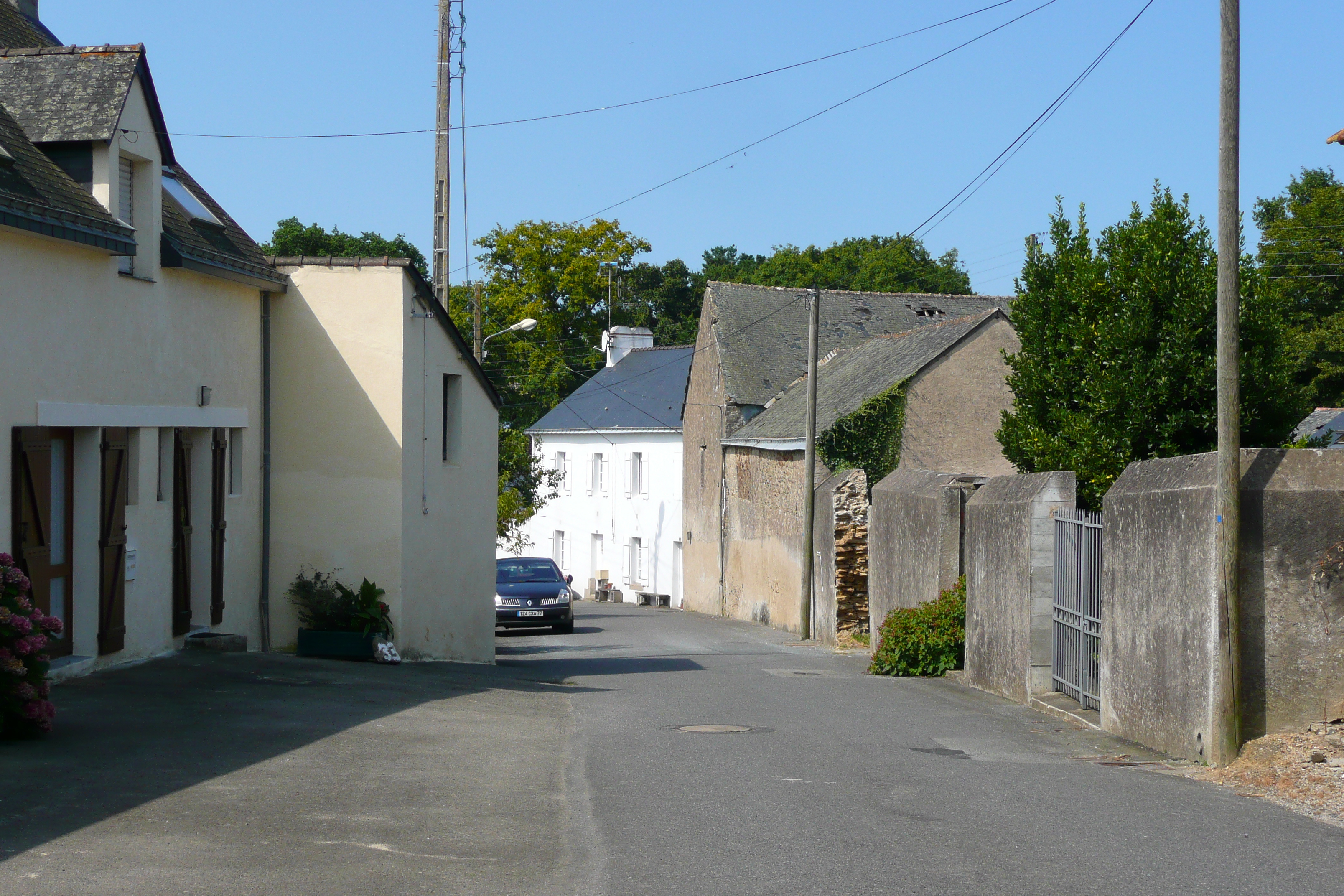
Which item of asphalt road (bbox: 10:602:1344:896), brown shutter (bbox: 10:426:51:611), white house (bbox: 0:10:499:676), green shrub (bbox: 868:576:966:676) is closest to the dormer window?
white house (bbox: 0:10:499:676)

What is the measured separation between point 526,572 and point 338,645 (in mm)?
13546

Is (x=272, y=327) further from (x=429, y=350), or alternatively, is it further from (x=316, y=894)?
(x=316, y=894)

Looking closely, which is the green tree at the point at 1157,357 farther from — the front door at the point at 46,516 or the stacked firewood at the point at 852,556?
the front door at the point at 46,516

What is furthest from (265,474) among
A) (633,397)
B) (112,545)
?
(633,397)

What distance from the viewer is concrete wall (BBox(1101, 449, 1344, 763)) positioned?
8641 mm

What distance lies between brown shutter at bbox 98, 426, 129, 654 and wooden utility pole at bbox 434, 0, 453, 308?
6.82 metres

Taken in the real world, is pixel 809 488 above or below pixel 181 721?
above

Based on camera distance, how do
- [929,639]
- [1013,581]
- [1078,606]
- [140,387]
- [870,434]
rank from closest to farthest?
[1078,606]
[140,387]
[1013,581]
[929,639]
[870,434]

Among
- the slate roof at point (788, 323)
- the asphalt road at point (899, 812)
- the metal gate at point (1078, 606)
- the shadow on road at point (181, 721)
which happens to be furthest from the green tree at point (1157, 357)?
the slate roof at point (788, 323)

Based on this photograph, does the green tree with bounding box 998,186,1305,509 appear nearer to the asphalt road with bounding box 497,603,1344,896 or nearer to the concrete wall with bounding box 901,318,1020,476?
the asphalt road with bounding box 497,603,1344,896

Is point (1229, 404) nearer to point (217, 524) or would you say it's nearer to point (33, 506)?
point (33, 506)

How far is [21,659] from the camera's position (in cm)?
797

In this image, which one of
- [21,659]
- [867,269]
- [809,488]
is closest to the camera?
[21,659]

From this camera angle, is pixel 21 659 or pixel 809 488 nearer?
pixel 21 659
